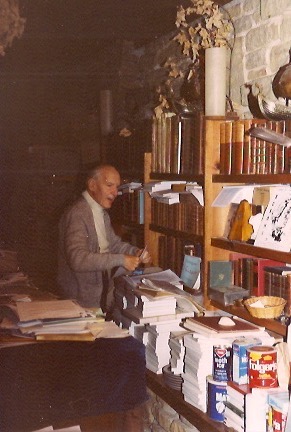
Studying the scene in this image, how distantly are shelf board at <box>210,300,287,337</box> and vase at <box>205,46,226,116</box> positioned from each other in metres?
1.12

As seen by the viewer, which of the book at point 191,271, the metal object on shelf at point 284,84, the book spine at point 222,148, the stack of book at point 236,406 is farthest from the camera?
the book at point 191,271

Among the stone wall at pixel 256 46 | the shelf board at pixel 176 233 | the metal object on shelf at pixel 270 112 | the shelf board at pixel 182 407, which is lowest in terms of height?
the shelf board at pixel 182 407

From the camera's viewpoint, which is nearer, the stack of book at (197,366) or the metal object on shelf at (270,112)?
the stack of book at (197,366)

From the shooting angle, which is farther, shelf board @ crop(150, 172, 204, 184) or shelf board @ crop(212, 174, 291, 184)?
shelf board @ crop(150, 172, 204, 184)

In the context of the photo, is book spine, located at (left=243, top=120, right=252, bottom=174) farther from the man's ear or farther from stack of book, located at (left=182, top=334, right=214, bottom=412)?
the man's ear

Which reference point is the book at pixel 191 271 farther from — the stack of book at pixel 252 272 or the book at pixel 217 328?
the book at pixel 217 328

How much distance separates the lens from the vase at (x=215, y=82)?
3076 mm

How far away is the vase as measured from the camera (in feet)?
10.1

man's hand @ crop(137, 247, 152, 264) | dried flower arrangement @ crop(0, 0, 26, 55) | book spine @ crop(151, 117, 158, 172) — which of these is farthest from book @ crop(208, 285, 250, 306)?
dried flower arrangement @ crop(0, 0, 26, 55)

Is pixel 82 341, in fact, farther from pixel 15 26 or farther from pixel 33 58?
pixel 33 58

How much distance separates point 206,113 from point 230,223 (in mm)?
691

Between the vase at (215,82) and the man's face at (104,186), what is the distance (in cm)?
102

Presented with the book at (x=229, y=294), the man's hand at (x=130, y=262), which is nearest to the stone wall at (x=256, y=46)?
the book at (x=229, y=294)

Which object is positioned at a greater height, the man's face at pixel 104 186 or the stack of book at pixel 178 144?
the stack of book at pixel 178 144
